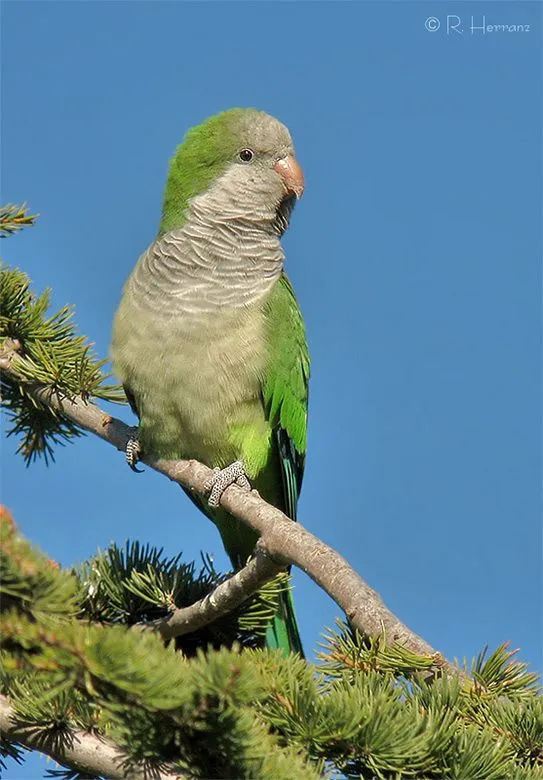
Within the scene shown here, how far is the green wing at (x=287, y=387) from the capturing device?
4.05 metres

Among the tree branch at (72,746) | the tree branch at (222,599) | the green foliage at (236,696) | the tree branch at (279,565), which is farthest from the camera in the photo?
the tree branch at (222,599)

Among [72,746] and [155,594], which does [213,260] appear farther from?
[72,746]

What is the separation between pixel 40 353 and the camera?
3.37 m

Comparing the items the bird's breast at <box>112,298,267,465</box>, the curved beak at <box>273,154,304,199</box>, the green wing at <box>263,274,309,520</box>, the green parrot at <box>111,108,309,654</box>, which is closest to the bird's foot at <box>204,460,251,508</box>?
the green parrot at <box>111,108,309,654</box>

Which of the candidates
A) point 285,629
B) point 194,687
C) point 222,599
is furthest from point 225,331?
point 194,687

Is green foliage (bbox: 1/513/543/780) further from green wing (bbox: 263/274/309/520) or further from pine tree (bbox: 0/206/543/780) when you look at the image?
green wing (bbox: 263/274/309/520)

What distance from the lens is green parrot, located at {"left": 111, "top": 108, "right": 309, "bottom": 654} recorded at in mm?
3926

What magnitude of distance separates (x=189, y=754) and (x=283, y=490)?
2521mm

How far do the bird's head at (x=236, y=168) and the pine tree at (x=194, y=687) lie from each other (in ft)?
4.48

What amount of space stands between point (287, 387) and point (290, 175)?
1.19 metres

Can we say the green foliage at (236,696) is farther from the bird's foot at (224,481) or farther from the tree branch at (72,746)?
the bird's foot at (224,481)

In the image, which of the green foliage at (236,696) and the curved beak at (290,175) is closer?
the green foliage at (236,696)

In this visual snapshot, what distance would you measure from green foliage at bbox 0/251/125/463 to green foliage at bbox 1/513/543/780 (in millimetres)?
696

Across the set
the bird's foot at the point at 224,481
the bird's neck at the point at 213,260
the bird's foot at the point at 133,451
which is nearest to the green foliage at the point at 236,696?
the bird's foot at the point at 224,481
